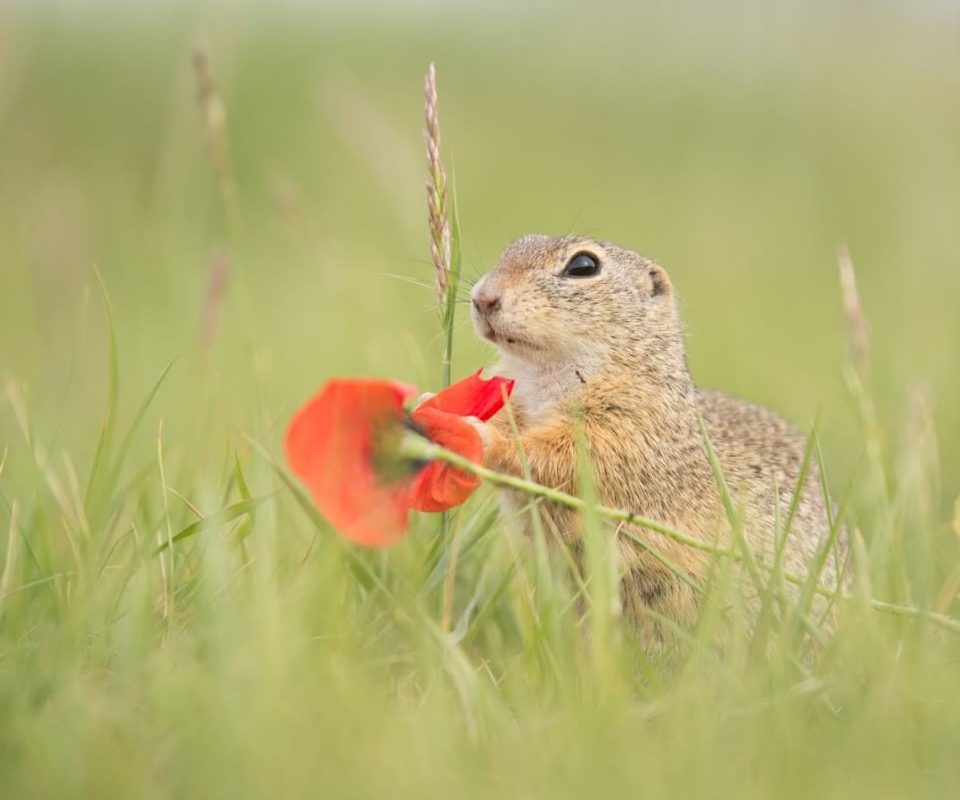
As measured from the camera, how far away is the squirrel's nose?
355cm

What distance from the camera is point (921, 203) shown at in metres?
8.75

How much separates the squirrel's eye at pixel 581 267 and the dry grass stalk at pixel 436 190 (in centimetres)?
87

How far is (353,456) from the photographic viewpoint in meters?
2.67

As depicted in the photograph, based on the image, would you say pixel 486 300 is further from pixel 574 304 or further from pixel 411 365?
pixel 411 365

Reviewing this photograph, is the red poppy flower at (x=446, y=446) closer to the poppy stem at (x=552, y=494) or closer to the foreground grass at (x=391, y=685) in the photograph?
the poppy stem at (x=552, y=494)

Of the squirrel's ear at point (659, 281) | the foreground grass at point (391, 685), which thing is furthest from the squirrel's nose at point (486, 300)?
the squirrel's ear at point (659, 281)

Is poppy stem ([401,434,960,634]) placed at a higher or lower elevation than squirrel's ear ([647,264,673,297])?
lower

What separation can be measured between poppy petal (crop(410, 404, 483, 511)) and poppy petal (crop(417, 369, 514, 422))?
0.09 meters

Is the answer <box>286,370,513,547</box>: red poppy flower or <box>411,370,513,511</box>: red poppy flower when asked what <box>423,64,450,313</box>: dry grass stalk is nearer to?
<box>411,370,513,511</box>: red poppy flower

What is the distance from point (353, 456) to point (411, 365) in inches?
98.2

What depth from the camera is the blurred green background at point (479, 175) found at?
627cm

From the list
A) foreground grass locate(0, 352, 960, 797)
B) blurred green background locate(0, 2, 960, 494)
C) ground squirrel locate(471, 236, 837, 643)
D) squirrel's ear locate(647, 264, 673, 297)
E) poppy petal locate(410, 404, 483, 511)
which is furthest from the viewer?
blurred green background locate(0, 2, 960, 494)

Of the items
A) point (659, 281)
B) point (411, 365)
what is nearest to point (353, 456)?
point (659, 281)

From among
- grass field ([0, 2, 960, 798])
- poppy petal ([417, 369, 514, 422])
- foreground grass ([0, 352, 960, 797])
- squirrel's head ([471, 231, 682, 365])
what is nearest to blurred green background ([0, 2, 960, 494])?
grass field ([0, 2, 960, 798])
